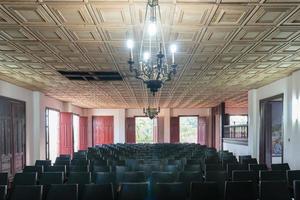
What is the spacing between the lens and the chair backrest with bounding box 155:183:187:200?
445 cm

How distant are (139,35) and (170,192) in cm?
226

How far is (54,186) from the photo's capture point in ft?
14.4

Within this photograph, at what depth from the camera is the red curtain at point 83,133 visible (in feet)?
70.7

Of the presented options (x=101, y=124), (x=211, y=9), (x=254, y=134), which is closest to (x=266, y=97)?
(x=254, y=134)

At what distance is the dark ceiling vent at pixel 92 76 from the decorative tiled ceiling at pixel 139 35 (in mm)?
337

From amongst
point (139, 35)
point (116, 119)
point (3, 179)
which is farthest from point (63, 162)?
point (116, 119)

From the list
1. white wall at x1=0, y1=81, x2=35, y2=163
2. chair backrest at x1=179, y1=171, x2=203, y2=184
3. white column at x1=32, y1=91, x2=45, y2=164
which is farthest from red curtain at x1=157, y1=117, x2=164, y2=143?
chair backrest at x1=179, y1=171, x2=203, y2=184

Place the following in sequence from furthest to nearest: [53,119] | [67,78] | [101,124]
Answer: [101,124], [53,119], [67,78]

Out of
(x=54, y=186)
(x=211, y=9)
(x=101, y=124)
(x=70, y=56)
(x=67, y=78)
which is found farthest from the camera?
(x=101, y=124)

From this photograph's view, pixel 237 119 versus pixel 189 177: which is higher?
pixel 237 119

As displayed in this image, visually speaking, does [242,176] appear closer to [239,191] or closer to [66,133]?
[239,191]

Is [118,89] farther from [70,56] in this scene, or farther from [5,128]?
[70,56]

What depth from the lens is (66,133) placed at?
1620 centimetres

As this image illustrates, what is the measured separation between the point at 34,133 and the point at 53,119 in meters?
4.97
